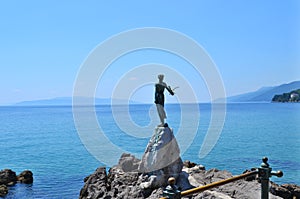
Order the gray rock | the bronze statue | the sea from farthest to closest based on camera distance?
the sea < the gray rock < the bronze statue

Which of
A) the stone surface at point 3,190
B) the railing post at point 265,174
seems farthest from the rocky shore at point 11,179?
the railing post at point 265,174

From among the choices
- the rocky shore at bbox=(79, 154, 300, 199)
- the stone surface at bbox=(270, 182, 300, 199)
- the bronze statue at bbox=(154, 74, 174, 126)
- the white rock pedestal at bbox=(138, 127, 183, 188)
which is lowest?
the stone surface at bbox=(270, 182, 300, 199)

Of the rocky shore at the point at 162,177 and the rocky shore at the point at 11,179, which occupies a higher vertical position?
the rocky shore at the point at 162,177

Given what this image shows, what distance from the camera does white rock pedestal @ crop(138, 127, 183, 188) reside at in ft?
44.1

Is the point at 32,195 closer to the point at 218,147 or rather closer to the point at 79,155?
the point at 79,155

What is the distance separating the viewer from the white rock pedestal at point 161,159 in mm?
13453

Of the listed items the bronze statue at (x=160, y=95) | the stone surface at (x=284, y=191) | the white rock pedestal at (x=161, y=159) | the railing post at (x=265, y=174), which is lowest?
the stone surface at (x=284, y=191)

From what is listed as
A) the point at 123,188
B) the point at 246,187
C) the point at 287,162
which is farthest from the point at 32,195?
the point at 287,162

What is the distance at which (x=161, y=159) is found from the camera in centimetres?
1345

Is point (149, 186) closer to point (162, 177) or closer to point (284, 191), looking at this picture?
point (162, 177)

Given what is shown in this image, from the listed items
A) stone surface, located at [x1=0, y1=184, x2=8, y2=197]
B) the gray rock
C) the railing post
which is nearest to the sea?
stone surface, located at [x1=0, y1=184, x2=8, y2=197]

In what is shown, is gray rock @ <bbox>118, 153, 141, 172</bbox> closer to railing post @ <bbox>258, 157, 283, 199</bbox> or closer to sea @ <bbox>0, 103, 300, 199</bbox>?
sea @ <bbox>0, 103, 300, 199</bbox>

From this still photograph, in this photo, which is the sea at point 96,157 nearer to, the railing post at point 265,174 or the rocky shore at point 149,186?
the rocky shore at point 149,186

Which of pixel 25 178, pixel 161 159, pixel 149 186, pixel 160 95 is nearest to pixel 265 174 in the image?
pixel 160 95
